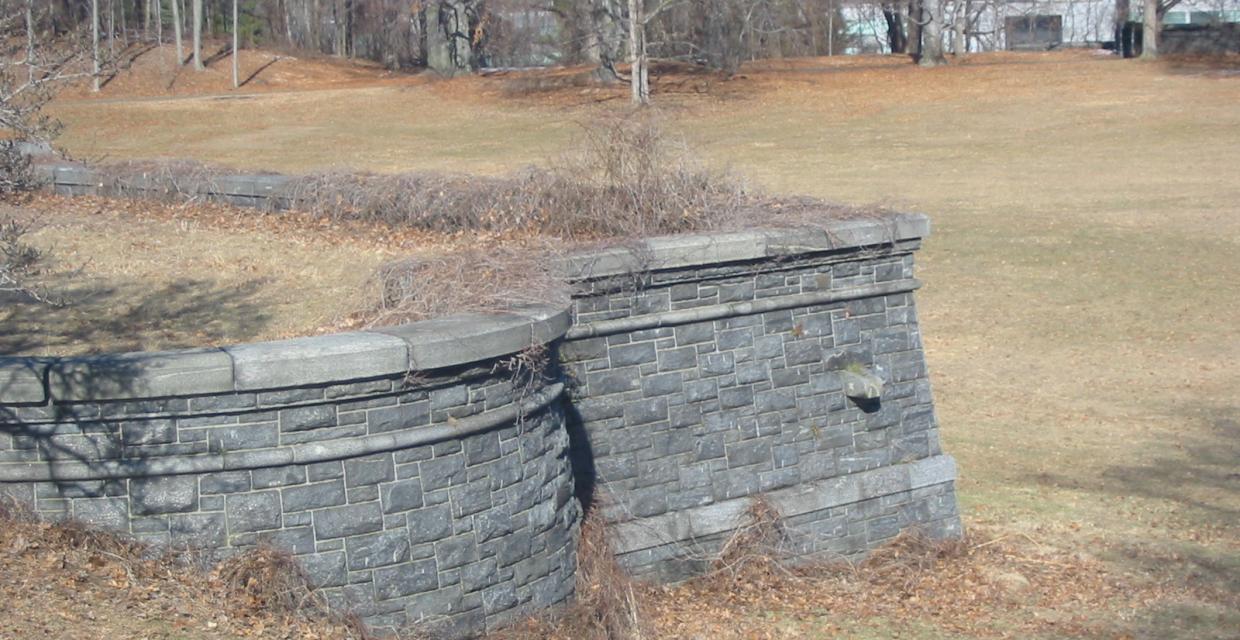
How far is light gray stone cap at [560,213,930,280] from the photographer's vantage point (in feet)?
30.1

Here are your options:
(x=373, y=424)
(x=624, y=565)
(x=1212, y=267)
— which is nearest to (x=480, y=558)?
(x=373, y=424)

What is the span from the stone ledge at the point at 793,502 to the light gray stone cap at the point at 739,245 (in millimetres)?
1675

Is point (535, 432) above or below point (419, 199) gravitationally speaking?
below

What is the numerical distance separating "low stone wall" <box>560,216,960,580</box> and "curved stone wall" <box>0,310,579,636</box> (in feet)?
5.25

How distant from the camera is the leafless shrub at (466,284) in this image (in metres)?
8.35

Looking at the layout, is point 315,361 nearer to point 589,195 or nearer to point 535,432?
point 535,432

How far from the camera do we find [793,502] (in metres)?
10.2

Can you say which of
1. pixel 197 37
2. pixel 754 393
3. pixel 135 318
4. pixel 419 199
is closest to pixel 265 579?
pixel 754 393

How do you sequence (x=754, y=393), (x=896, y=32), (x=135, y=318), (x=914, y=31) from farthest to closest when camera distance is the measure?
1. (x=914, y=31)
2. (x=896, y=32)
3. (x=135, y=318)
4. (x=754, y=393)

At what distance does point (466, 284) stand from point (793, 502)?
306 centimetres

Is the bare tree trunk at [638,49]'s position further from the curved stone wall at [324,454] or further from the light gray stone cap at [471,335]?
the curved stone wall at [324,454]

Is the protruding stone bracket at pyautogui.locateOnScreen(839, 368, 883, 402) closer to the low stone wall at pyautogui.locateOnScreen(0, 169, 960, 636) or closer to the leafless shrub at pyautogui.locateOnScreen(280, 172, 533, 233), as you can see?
the low stone wall at pyautogui.locateOnScreen(0, 169, 960, 636)

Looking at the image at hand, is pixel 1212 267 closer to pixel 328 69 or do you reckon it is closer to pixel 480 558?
pixel 480 558

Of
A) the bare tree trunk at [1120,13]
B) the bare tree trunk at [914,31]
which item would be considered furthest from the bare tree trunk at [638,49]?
the bare tree trunk at [1120,13]
